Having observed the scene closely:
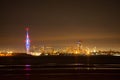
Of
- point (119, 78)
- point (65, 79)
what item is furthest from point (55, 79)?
point (119, 78)

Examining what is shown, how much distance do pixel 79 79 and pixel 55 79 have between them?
3104 millimetres

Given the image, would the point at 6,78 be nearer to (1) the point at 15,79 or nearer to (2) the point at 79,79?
(1) the point at 15,79

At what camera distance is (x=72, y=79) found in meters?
47.3

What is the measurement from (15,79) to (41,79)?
11.2ft

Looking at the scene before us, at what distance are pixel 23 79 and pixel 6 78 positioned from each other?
3355 millimetres

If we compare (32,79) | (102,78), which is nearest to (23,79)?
(32,79)

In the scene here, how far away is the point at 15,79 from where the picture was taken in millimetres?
48156

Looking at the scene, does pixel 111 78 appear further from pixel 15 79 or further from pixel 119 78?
pixel 15 79

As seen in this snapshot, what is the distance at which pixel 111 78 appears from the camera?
1943 inches

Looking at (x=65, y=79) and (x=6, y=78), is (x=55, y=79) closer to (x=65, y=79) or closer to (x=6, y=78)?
(x=65, y=79)

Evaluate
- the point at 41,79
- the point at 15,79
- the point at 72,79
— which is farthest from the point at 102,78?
the point at 15,79

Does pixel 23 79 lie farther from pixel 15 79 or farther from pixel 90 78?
pixel 90 78

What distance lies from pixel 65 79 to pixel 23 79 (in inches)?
214

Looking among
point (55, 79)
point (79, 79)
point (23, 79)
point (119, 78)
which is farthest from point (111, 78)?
point (23, 79)
